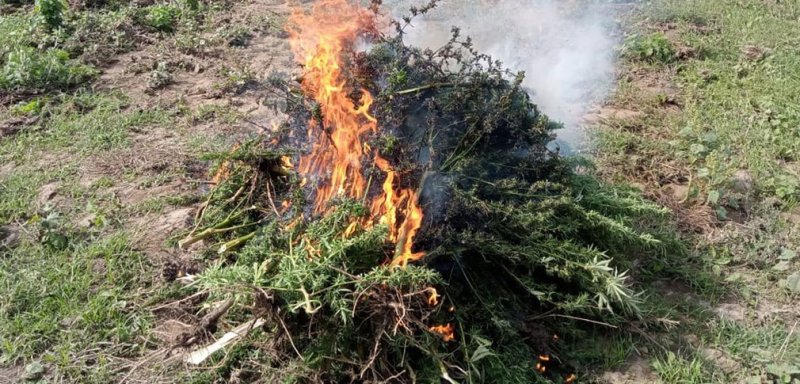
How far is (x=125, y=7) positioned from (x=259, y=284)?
18.7ft

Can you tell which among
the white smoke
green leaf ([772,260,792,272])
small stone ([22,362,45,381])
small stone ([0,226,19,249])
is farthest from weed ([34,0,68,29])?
green leaf ([772,260,792,272])

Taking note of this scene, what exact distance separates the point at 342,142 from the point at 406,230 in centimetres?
78

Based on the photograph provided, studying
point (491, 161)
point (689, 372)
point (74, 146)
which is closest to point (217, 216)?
point (491, 161)

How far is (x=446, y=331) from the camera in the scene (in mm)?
3189

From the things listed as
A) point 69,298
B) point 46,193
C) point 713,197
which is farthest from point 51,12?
point 713,197

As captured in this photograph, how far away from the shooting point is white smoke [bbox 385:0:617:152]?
19.6 ft

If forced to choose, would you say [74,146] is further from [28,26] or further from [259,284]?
[259,284]

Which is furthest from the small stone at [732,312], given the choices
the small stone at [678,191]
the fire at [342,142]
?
the fire at [342,142]

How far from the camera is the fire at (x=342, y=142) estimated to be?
3.31 meters

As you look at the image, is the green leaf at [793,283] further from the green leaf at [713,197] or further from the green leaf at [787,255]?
the green leaf at [713,197]

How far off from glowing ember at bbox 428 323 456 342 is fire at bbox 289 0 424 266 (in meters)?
0.37

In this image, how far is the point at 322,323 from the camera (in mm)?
3070

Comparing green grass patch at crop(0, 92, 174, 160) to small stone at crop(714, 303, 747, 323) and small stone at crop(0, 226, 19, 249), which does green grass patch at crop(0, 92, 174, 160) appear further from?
small stone at crop(714, 303, 747, 323)

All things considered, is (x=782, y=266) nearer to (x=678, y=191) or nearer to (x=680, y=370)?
(x=678, y=191)
